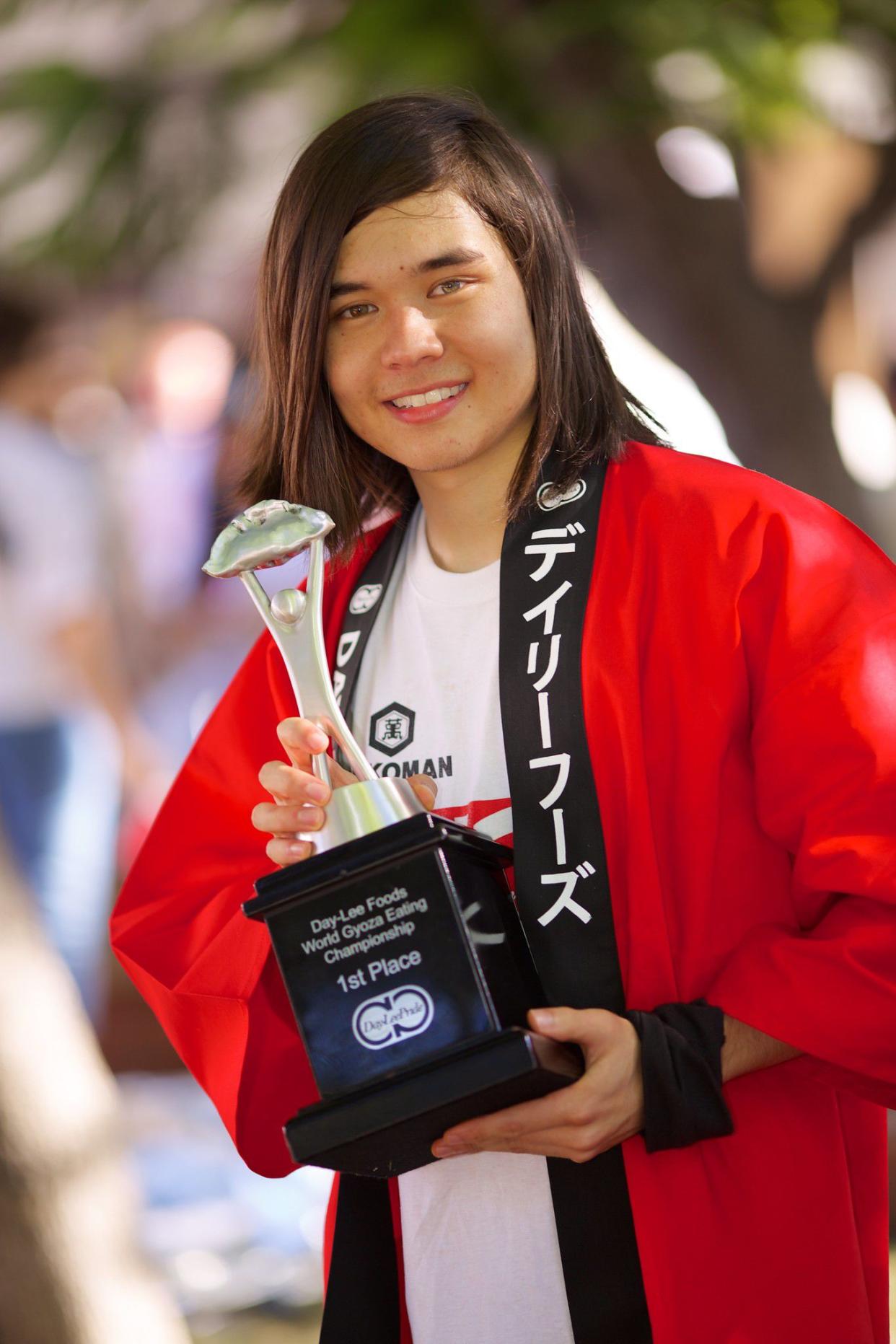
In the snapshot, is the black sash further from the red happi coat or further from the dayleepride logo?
the dayleepride logo

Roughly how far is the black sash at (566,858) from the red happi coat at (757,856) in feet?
0.06

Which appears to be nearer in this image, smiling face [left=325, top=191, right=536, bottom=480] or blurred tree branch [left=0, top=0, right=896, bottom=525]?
smiling face [left=325, top=191, right=536, bottom=480]

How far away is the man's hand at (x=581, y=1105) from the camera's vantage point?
108 centimetres

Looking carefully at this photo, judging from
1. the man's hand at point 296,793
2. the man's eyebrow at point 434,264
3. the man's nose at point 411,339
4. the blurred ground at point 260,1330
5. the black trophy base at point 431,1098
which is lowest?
the blurred ground at point 260,1330

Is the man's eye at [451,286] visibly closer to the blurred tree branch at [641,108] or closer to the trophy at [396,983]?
the trophy at [396,983]

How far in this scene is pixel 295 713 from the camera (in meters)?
1.44

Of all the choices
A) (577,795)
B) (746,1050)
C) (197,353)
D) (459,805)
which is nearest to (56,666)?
(197,353)

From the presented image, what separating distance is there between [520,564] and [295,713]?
1.00ft

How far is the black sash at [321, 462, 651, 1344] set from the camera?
116cm

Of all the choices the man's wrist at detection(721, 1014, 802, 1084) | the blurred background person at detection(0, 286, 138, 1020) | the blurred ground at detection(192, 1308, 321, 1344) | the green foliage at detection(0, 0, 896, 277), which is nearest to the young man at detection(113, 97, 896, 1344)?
the man's wrist at detection(721, 1014, 802, 1084)

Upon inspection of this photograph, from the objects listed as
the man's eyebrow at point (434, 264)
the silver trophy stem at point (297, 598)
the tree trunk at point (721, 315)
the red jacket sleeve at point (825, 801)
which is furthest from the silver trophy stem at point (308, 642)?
the tree trunk at point (721, 315)

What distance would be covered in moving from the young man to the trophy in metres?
0.04

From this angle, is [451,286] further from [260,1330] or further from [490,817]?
[260,1330]

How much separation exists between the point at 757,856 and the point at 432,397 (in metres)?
0.51
